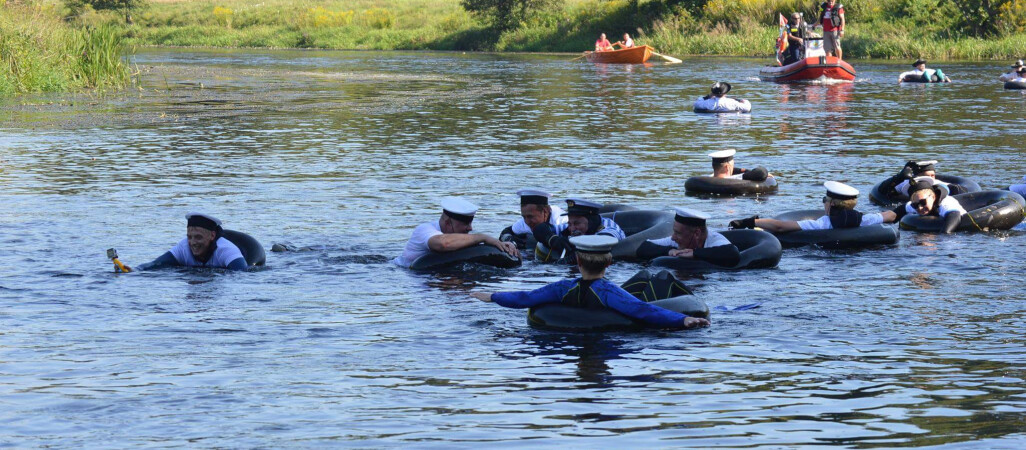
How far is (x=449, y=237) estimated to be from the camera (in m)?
12.0

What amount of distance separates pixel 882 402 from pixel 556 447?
2080 millimetres

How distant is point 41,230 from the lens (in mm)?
14406

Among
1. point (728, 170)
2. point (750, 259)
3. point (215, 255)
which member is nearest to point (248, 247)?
point (215, 255)

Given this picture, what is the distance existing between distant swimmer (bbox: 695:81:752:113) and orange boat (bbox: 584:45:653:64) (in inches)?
923

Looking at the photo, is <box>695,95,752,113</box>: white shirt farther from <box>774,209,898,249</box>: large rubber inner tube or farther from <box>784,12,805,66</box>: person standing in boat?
<box>774,209,898,249</box>: large rubber inner tube

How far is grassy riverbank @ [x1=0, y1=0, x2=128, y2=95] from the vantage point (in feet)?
98.1

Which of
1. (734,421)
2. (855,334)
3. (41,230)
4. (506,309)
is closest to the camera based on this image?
(734,421)

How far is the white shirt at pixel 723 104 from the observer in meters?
28.6

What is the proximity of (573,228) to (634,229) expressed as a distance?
1.51 meters

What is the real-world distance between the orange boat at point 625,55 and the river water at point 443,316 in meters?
28.0

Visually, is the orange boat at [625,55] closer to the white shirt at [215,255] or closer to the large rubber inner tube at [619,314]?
the white shirt at [215,255]


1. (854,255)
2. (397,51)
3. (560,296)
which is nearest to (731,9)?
(397,51)

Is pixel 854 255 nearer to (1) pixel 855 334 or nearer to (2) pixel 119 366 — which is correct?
(1) pixel 855 334

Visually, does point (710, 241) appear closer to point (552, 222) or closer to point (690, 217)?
point (690, 217)
